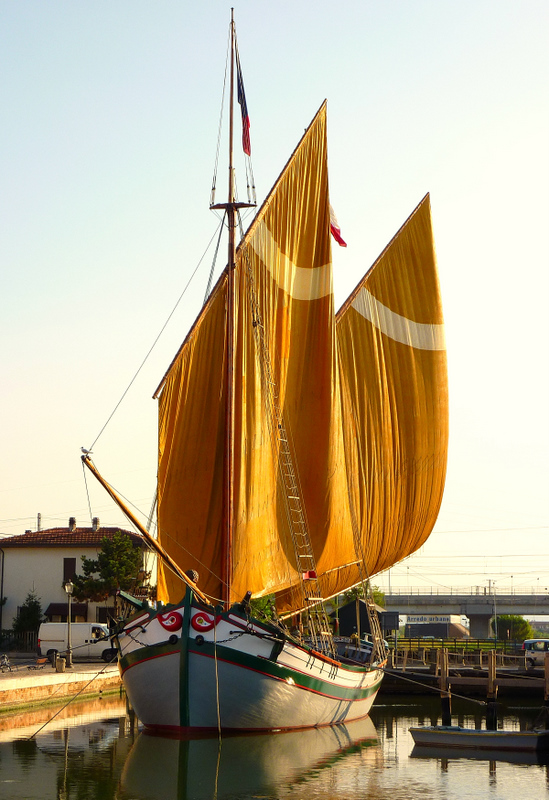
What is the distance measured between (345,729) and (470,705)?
42.2 ft

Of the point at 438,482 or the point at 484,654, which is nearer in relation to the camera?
the point at 438,482

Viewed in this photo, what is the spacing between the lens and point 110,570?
58.8 metres

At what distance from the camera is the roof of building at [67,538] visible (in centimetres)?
6625

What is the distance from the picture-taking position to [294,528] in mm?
33844

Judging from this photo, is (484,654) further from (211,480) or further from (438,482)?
(211,480)

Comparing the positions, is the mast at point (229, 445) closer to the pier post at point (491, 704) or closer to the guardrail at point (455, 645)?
the pier post at point (491, 704)

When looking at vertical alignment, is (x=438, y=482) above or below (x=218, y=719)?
above

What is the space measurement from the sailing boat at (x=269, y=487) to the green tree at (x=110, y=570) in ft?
68.3

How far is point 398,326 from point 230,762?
23.3 meters

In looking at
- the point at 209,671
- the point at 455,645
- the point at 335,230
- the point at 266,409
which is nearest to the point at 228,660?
the point at 209,671

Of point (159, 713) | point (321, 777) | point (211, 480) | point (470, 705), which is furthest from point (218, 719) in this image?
point (470, 705)

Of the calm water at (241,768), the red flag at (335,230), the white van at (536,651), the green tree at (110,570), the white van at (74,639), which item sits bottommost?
the calm water at (241,768)

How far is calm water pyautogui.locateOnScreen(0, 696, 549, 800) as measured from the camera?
22.0 metres

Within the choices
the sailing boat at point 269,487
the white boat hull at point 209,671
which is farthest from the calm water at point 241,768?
the sailing boat at point 269,487
